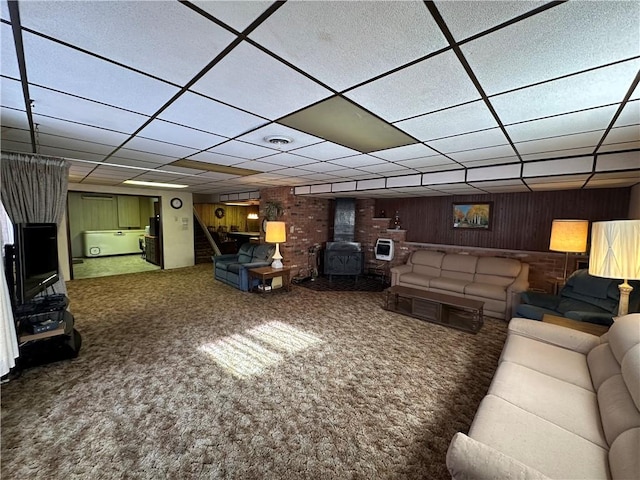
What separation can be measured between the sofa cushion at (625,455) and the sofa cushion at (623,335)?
647 millimetres

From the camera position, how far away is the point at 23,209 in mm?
2955

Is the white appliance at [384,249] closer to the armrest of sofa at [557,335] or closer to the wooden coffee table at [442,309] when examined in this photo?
the wooden coffee table at [442,309]

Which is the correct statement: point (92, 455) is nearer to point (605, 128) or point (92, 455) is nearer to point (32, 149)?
point (32, 149)

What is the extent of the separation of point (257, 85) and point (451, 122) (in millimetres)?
1451

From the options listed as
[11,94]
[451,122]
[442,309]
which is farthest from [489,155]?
[11,94]

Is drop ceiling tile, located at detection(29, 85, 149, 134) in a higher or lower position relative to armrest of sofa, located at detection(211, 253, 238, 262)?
higher

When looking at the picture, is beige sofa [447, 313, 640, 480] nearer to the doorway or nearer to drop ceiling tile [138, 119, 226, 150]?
drop ceiling tile [138, 119, 226, 150]

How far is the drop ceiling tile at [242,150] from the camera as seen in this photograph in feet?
8.74

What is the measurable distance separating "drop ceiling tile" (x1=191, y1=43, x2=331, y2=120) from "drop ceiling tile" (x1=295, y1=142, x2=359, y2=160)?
89cm

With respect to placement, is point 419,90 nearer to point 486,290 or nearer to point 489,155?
point 489,155

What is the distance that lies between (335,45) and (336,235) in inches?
217

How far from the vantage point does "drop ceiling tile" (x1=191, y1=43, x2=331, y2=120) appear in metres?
1.25

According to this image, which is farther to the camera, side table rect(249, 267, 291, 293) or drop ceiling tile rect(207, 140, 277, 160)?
side table rect(249, 267, 291, 293)

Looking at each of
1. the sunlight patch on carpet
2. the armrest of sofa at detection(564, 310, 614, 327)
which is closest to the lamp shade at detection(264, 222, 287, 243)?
the sunlight patch on carpet
